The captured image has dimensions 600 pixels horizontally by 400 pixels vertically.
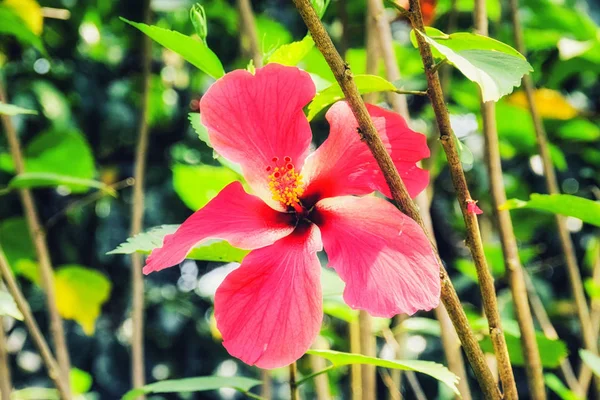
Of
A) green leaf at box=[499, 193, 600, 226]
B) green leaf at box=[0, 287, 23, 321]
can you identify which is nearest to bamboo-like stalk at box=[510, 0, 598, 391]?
green leaf at box=[499, 193, 600, 226]

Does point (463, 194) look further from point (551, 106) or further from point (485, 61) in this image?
point (551, 106)

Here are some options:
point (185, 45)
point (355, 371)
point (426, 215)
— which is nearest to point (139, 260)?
point (355, 371)

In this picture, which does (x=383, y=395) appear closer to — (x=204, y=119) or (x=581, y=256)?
(x=581, y=256)

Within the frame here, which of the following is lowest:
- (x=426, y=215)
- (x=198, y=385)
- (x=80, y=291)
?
(x=80, y=291)

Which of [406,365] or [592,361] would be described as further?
[592,361]

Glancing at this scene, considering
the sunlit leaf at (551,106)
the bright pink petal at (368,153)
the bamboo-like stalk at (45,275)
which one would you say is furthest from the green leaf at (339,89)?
the sunlit leaf at (551,106)

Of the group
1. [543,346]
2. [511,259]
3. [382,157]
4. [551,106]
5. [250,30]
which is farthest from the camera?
[551,106]

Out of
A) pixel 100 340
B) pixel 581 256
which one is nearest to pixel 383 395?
pixel 581 256
